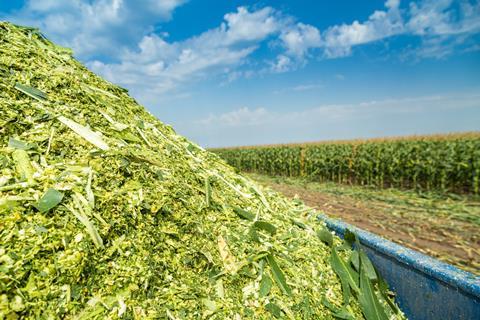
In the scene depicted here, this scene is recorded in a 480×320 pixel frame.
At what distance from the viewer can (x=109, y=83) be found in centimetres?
268

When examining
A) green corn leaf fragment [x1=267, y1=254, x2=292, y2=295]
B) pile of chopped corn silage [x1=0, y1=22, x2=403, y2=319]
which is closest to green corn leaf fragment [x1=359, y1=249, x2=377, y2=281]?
pile of chopped corn silage [x1=0, y1=22, x2=403, y2=319]

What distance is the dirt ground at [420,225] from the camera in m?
4.50

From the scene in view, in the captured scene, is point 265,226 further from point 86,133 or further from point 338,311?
point 86,133

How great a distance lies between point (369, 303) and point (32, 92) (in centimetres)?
223

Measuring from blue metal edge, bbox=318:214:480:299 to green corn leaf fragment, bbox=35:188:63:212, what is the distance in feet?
5.58

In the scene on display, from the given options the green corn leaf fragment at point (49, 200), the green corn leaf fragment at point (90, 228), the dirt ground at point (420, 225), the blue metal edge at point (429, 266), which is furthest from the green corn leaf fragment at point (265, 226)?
the dirt ground at point (420, 225)

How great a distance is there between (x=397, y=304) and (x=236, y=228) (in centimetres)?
102

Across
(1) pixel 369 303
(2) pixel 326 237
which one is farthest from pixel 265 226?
(1) pixel 369 303

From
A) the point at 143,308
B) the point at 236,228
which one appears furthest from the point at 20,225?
the point at 236,228

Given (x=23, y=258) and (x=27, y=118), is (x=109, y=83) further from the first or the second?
(x=23, y=258)

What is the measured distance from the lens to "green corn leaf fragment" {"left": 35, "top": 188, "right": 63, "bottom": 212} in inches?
51.0

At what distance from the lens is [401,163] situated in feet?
40.1

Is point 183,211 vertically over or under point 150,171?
under

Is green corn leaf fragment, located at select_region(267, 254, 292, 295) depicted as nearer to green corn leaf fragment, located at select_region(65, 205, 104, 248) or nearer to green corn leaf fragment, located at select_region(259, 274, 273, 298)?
green corn leaf fragment, located at select_region(259, 274, 273, 298)
